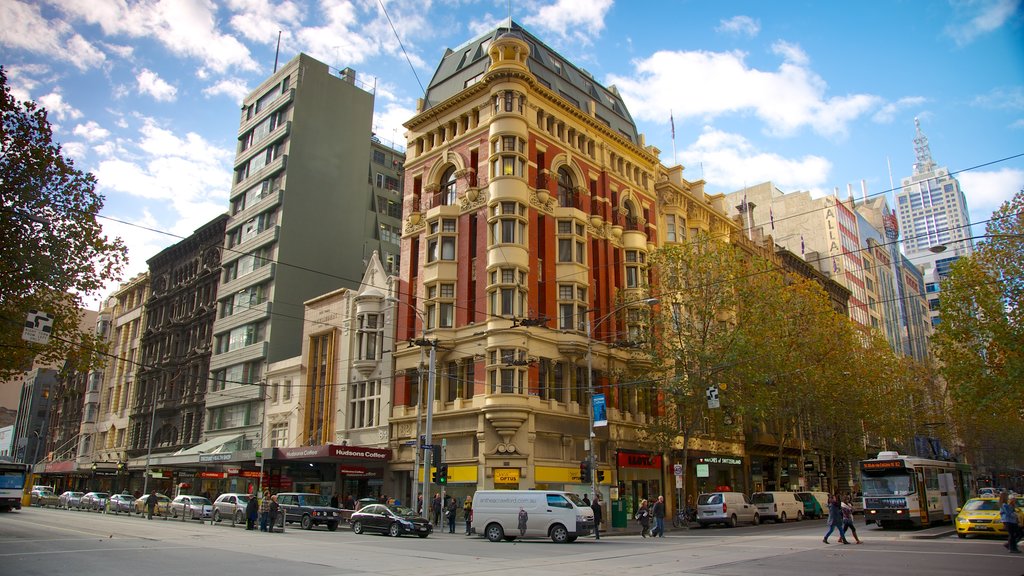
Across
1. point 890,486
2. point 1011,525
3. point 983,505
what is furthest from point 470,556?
point 890,486

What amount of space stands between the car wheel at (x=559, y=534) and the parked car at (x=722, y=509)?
15.8m

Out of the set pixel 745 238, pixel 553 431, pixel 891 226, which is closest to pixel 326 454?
pixel 553 431

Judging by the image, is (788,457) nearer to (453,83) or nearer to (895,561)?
(453,83)

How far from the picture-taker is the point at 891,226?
361ft

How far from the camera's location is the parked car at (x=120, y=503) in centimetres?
4619

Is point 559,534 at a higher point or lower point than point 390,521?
lower

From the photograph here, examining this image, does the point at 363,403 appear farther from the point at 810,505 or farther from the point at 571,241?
the point at 810,505

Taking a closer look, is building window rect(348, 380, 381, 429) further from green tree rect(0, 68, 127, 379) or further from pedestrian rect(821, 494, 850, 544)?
pedestrian rect(821, 494, 850, 544)

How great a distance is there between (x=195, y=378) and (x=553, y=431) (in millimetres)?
38152

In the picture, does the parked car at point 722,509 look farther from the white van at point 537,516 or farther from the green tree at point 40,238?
the green tree at point 40,238

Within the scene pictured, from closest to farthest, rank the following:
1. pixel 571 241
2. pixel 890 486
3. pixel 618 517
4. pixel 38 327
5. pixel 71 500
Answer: pixel 38 327 → pixel 890 486 → pixel 618 517 → pixel 571 241 → pixel 71 500

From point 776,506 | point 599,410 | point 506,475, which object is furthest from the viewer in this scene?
point 776,506

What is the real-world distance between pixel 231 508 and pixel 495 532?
52.7 ft

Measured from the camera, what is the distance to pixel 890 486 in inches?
1209
